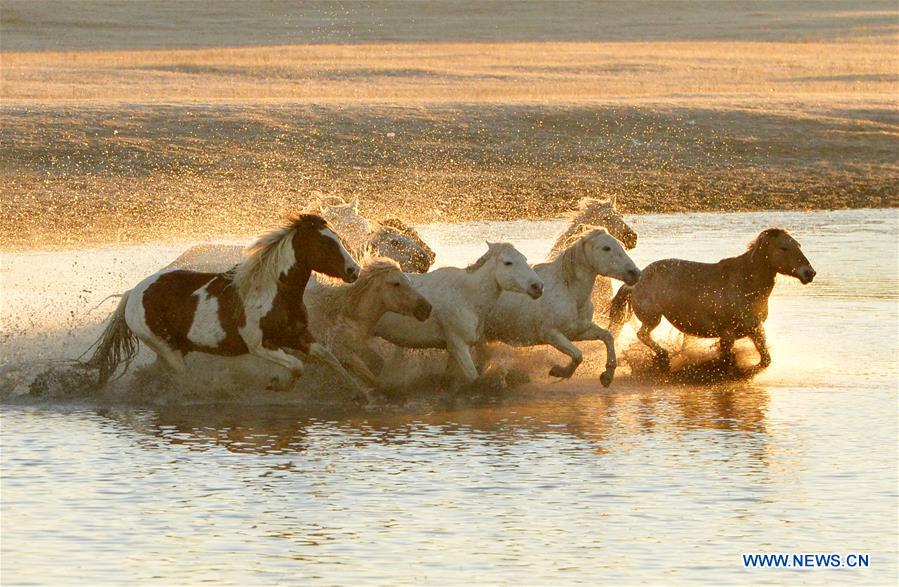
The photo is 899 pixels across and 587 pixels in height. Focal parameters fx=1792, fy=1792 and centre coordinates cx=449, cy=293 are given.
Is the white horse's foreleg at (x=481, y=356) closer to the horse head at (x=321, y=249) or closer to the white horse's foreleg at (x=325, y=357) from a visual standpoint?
the white horse's foreleg at (x=325, y=357)

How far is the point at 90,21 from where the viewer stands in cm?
5962

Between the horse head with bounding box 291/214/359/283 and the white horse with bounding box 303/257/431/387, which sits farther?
the white horse with bounding box 303/257/431/387

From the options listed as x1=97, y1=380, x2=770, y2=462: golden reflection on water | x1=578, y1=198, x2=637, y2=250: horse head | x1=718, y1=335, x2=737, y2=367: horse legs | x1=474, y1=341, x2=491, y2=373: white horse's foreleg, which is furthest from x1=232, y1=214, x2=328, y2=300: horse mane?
x1=718, y1=335, x2=737, y2=367: horse legs

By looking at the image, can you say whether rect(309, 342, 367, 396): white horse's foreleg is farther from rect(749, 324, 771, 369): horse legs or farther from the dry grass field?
the dry grass field

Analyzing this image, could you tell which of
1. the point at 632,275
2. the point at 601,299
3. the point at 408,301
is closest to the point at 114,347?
the point at 408,301

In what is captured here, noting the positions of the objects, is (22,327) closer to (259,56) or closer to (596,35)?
(259,56)

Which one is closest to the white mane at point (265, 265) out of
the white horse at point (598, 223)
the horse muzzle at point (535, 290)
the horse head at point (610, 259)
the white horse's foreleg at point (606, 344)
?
the horse muzzle at point (535, 290)

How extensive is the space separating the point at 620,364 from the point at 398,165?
530 inches

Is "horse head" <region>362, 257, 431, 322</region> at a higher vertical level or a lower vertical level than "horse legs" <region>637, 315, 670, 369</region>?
higher

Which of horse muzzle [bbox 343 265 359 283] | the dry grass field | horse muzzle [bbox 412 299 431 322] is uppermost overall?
the dry grass field

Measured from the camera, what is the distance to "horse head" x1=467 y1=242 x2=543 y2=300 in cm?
1149

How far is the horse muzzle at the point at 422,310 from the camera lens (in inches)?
457

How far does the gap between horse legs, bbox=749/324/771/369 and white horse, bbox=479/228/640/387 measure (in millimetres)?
1308

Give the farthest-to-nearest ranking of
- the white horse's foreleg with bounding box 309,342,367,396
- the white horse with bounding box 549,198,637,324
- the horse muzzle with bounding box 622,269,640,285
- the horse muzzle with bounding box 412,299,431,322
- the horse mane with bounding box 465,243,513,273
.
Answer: the white horse with bounding box 549,198,637,324 < the horse muzzle with bounding box 622,269,640,285 < the horse mane with bounding box 465,243,513,273 < the horse muzzle with bounding box 412,299,431,322 < the white horse's foreleg with bounding box 309,342,367,396
